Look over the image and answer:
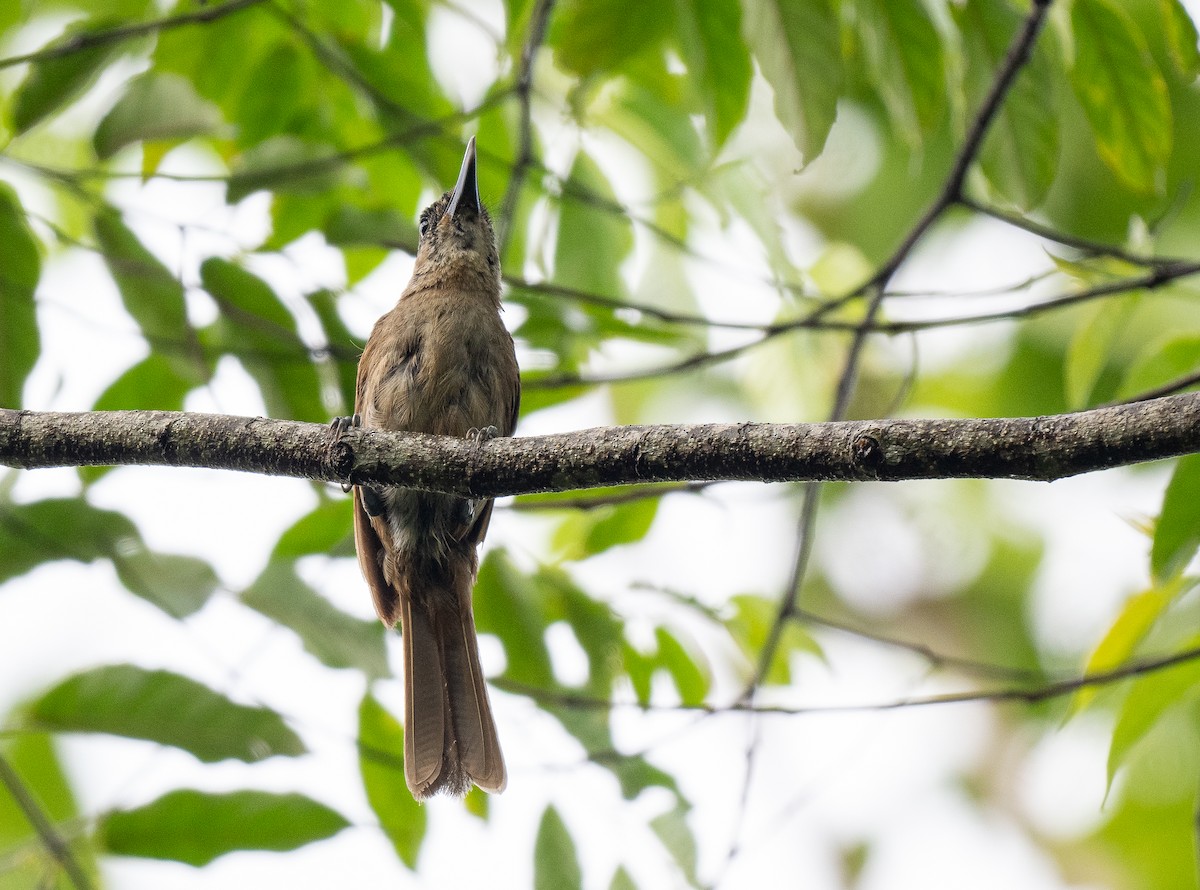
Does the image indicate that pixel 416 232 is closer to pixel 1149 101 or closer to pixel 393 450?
pixel 393 450

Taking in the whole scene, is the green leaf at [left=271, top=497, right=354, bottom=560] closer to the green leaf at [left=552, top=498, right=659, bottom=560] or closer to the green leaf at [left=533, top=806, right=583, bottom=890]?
the green leaf at [left=552, top=498, right=659, bottom=560]

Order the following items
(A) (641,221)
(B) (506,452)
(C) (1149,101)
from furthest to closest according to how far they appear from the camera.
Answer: (A) (641,221) → (C) (1149,101) → (B) (506,452)

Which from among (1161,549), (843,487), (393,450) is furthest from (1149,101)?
(843,487)

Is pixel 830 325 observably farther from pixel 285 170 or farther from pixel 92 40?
pixel 92 40

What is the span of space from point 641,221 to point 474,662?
1445mm

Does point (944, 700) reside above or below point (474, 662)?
below

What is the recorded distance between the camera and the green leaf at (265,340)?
3.15 meters

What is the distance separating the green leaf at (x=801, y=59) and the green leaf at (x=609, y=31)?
1.14 ft

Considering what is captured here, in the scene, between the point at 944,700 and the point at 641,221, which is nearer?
the point at 944,700

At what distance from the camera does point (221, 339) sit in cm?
321

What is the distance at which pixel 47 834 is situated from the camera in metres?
2.76

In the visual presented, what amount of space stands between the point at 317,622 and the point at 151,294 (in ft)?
3.35

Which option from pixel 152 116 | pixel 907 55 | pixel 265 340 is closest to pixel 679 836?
pixel 265 340

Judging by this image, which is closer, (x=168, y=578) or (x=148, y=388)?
(x=168, y=578)
